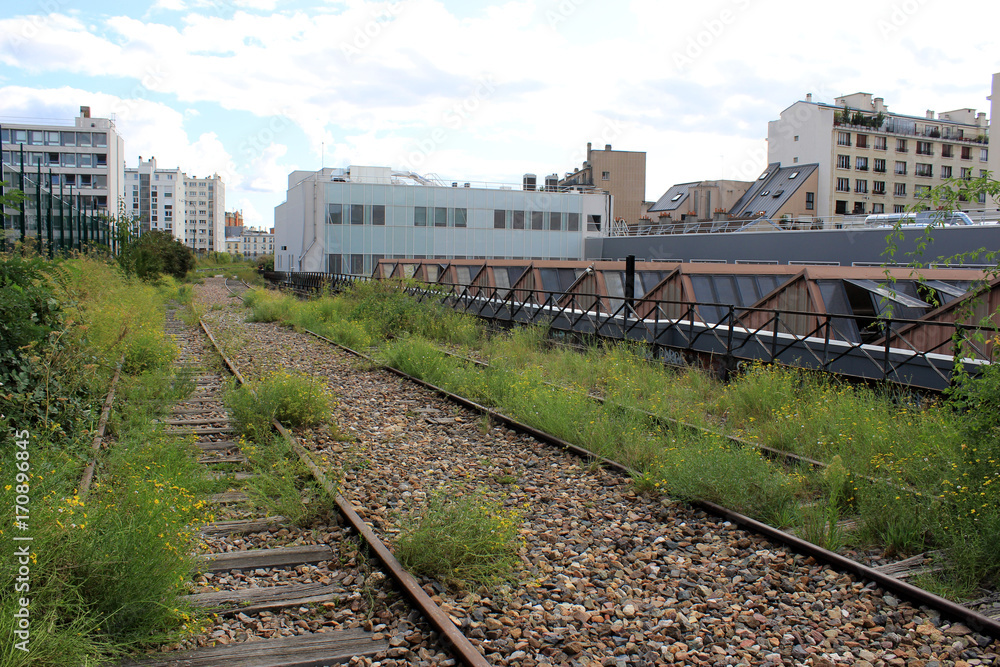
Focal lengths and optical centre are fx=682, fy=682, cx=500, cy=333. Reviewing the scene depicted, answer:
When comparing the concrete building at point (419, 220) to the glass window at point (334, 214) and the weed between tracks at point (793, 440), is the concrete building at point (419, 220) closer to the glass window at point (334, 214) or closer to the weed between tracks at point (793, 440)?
the glass window at point (334, 214)

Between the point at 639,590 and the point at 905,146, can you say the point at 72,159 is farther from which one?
the point at 639,590

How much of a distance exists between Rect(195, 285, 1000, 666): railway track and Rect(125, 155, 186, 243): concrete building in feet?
482

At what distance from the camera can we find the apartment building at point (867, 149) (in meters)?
64.8

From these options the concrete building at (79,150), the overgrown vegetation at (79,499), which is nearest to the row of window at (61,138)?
the concrete building at (79,150)

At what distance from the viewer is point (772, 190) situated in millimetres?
63875

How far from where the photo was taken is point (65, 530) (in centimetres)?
366

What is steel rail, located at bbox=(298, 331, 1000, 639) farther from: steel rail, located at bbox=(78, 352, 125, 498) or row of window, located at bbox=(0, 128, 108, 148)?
row of window, located at bbox=(0, 128, 108, 148)

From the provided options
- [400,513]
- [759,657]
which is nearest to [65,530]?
[400,513]

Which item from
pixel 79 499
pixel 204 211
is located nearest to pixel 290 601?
pixel 79 499

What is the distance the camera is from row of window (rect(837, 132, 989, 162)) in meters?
65.3

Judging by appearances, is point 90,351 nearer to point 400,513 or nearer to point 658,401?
point 400,513

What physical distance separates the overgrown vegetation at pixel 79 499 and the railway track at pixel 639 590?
60.5 inches

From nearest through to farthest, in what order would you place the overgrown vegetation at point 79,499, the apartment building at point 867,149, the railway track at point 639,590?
the overgrown vegetation at point 79,499 < the railway track at point 639,590 < the apartment building at point 867,149

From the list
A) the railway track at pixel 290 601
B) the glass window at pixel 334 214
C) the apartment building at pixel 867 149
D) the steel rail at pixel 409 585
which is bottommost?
the railway track at pixel 290 601
